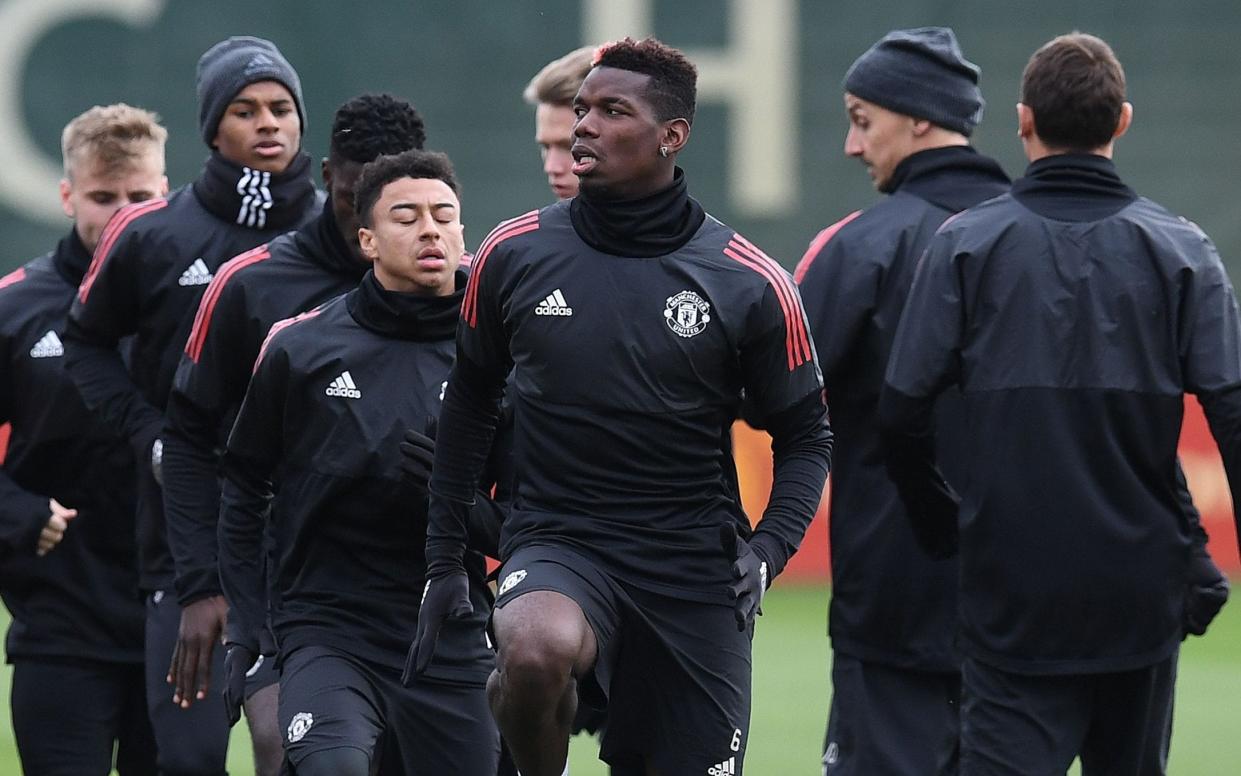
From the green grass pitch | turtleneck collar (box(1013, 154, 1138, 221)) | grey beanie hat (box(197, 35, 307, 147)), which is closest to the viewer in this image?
turtleneck collar (box(1013, 154, 1138, 221))

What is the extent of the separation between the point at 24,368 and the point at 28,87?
712 cm

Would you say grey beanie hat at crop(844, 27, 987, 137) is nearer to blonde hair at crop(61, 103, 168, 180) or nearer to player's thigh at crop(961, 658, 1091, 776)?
player's thigh at crop(961, 658, 1091, 776)

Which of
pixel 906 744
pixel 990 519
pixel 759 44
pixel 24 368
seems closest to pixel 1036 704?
pixel 990 519

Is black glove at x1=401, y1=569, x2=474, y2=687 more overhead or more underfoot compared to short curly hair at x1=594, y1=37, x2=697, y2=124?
more underfoot

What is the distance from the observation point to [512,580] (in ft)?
17.3

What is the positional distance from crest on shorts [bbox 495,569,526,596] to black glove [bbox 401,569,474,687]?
10.0 inches

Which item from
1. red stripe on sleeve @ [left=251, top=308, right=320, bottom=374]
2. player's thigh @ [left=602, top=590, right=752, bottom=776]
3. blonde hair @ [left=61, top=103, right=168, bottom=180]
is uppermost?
blonde hair @ [left=61, top=103, right=168, bottom=180]

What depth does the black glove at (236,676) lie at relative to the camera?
596 cm

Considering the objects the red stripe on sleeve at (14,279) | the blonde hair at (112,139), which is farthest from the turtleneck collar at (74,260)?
the blonde hair at (112,139)

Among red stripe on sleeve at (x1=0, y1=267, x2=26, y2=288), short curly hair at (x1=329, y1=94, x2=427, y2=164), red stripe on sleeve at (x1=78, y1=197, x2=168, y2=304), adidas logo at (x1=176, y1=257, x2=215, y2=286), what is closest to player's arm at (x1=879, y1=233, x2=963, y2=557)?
short curly hair at (x1=329, y1=94, x2=427, y2=164)

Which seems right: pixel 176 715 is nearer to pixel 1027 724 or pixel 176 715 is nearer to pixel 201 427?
pixel 201 427

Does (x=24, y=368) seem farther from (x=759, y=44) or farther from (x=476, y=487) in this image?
(x=759, y=44)

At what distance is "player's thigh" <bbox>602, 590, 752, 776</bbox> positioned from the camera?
5.34 metres

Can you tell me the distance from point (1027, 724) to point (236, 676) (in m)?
1.97
